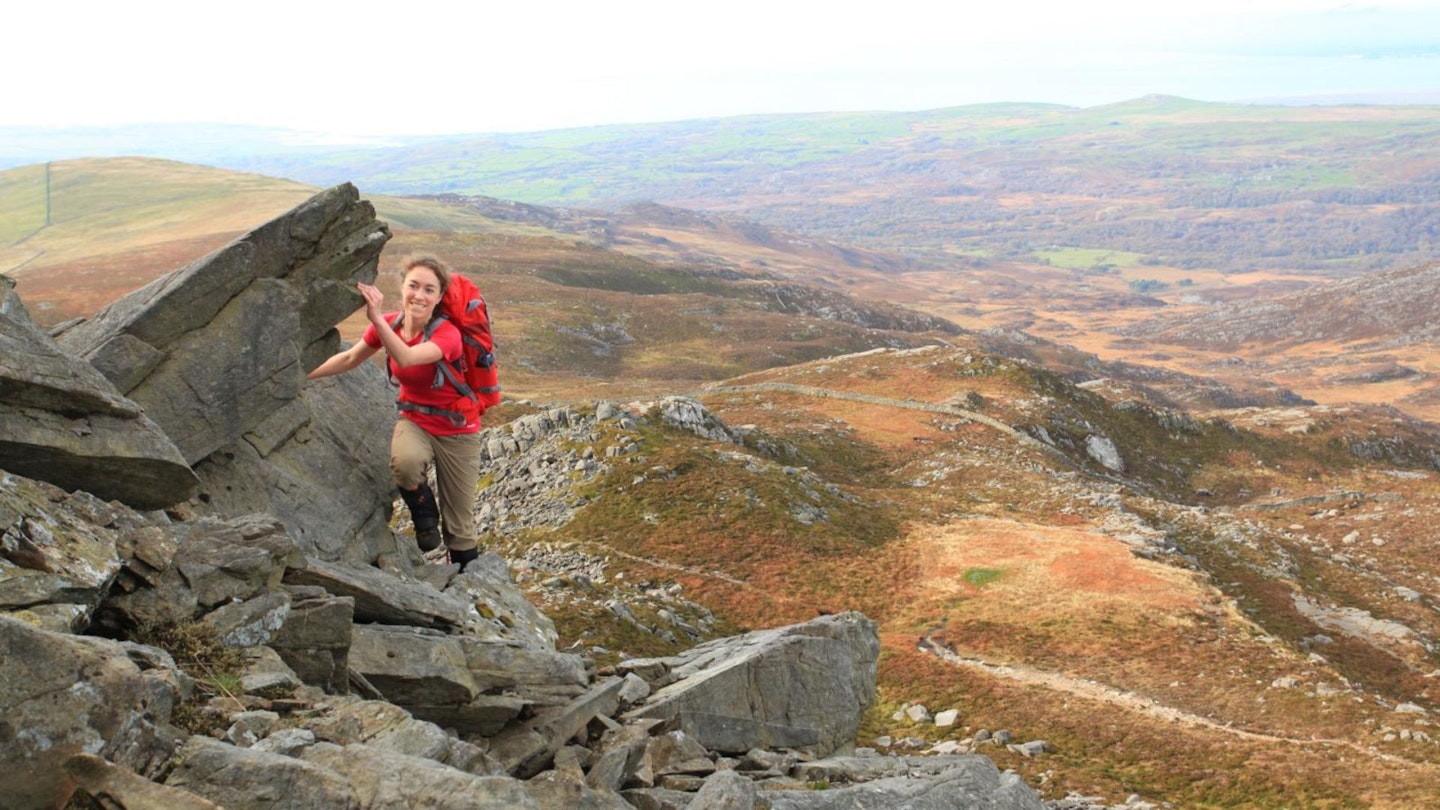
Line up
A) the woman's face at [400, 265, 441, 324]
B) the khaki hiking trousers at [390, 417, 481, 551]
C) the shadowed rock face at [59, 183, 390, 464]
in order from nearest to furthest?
the woman's face at [400, 265, 441, 324]
the shadowed rock face at [59, 183, 390, 464]
the khaki hiking trousers at [390, 417, 481, 551]

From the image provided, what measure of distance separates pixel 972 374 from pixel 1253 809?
65953 millimetres

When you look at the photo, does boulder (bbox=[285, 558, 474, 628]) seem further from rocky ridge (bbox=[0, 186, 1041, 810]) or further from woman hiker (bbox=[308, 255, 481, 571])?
woman hiker (bbox=[308, 255, 481, 571])

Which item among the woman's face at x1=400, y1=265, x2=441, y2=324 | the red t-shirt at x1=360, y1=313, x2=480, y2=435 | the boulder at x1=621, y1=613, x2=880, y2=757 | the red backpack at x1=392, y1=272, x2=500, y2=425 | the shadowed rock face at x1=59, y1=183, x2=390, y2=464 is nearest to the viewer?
the woman's face at x1=400, y1=265, x2=441, y2=324

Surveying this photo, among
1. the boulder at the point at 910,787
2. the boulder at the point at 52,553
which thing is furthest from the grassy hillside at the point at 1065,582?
the boulder at the point at 52,553

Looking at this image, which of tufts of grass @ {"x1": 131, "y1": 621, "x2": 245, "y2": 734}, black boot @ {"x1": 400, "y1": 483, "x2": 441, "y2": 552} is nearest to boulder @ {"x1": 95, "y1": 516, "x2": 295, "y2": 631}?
tufts of grass @ {"x1": 131, "y1": 621, "x2": 245, "y2": 734}

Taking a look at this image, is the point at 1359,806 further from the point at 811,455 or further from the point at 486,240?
the point at 486,240

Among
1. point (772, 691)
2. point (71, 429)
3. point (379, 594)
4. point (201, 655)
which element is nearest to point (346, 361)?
point (379, 594)

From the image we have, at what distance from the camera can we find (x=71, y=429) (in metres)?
12.2

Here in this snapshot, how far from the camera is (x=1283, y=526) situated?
2410 inches

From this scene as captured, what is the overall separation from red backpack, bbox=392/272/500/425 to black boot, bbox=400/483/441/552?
5.73ft

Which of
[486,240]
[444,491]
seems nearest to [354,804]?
[444,491]

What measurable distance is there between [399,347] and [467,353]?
207 centimetres

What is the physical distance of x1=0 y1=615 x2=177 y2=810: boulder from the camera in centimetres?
783

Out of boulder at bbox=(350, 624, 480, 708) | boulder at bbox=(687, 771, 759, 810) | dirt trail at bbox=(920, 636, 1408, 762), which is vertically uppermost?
boulder at bbox=(350, 624, 480, 708)
